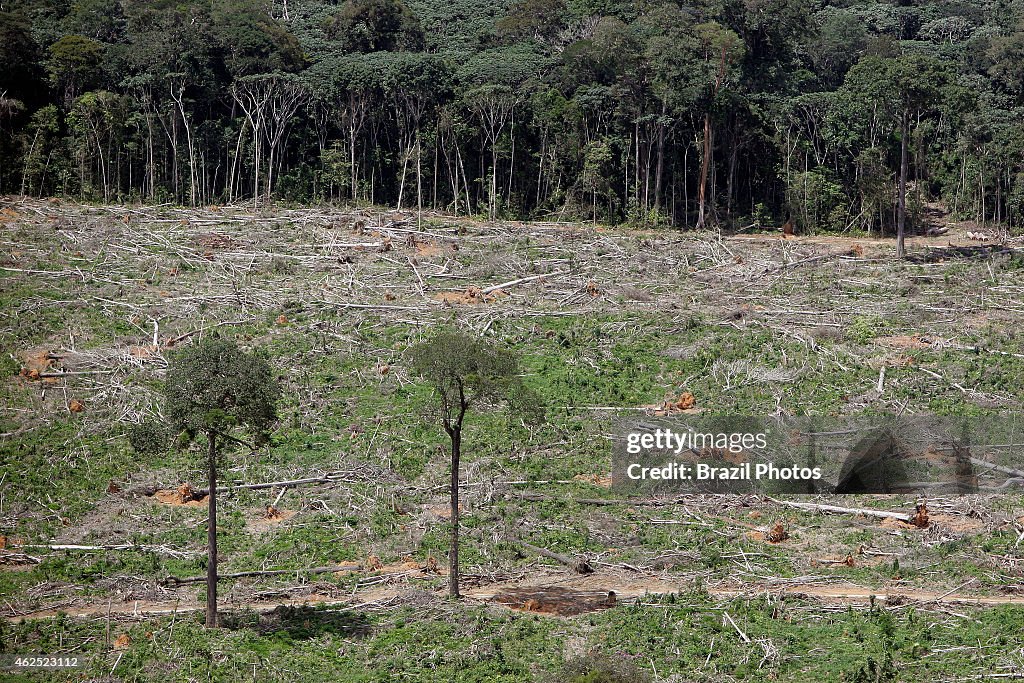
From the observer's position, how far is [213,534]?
18359 millimetres

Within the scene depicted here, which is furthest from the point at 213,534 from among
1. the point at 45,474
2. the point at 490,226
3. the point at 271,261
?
the point at 490,226

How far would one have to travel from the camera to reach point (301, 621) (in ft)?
61.9

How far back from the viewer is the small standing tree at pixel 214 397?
18.0 meters

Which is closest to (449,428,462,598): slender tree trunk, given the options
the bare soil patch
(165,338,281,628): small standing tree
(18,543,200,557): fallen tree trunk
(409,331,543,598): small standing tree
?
(409,331,543,598): small standing tree

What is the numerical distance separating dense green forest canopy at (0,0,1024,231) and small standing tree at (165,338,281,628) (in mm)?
28563

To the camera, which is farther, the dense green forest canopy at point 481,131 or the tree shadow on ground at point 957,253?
the dense green forest canopy at point 481,131

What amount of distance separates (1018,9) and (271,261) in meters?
47.2

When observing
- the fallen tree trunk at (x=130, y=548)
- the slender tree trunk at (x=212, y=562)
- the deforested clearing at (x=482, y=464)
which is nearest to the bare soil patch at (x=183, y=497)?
the deforested clearing at (x=482, y=464)

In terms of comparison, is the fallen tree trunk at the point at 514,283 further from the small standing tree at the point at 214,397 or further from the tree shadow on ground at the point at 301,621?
the small standing tree at the point at 214,397

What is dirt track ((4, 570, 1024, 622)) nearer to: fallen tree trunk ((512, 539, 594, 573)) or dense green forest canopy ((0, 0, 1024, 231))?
fallen tree trunk ((512, 539, 594, 573))

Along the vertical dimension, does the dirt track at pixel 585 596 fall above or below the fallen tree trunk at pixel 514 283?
below

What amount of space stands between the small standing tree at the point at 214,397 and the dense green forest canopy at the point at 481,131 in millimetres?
28563

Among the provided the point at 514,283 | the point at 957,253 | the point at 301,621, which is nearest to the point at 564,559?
the point at 301,621

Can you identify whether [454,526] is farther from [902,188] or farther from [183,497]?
[902,188]
